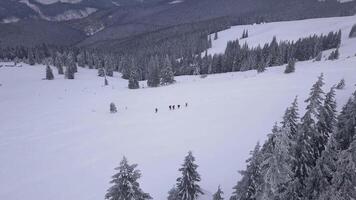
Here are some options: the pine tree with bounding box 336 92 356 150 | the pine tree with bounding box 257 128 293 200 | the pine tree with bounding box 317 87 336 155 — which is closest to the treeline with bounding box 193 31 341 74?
the pine tree with bounding box 336 92 356 150

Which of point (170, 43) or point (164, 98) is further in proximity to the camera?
point (170, 43)

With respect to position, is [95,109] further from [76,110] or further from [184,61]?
[184,61]

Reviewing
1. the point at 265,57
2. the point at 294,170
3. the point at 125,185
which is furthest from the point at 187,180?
the point at 265,57

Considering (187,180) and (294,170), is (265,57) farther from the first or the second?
(187,180)

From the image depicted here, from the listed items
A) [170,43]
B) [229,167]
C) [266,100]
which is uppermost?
[170,43]

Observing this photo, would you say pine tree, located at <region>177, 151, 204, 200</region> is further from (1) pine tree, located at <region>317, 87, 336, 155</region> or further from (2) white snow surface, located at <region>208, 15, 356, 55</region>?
(2) white snow surface, located at <region>208, 15, 356, 55</region>

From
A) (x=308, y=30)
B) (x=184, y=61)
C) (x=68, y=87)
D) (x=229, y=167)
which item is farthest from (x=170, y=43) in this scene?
(x=229, y=167)
